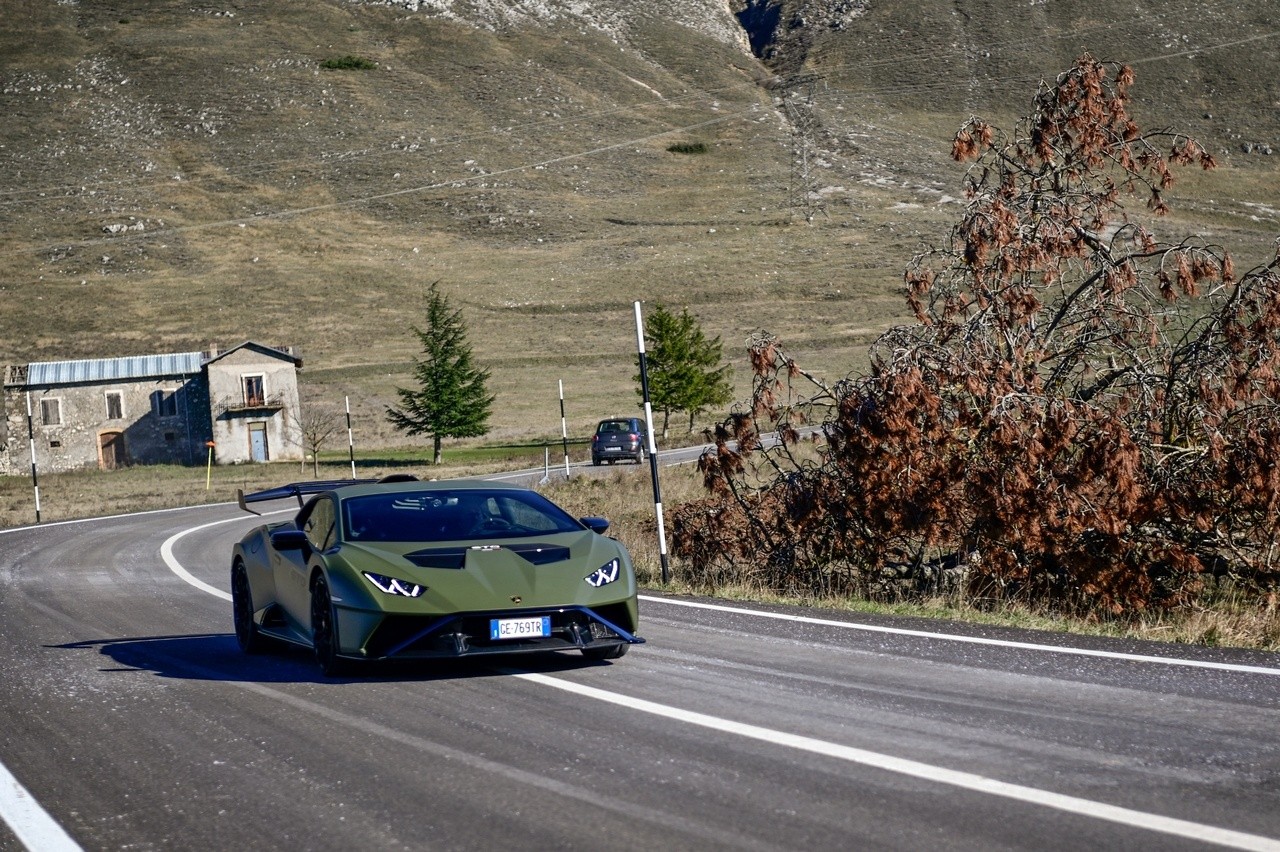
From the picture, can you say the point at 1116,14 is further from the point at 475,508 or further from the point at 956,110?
the point at 475,508

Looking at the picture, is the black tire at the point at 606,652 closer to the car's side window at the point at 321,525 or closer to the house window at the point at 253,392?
the car's side window at the point at 321,525

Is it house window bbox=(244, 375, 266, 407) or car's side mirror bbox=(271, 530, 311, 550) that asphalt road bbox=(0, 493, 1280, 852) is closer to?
car's side mirror bbox=(271, 530, 311, 550)

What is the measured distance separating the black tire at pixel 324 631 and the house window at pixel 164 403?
60997mm

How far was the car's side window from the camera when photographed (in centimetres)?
1010

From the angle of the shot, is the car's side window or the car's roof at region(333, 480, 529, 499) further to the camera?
the car's roof at region(333, 480, 529, 499)

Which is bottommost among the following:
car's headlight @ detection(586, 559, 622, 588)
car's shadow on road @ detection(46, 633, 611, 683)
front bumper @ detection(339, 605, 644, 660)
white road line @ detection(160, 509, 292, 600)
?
white road line @ detection(160, 509, 292, 600)

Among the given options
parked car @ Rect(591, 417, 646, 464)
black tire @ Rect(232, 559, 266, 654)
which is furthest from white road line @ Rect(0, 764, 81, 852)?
parked car @ Rect(591, 417, 646, 464)

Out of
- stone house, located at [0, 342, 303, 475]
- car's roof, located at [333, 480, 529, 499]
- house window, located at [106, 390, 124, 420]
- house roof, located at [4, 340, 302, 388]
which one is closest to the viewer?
car's roof, located at [333, 480, 529, 499]

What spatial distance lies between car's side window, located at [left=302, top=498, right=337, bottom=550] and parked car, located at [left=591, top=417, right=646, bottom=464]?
3568cm

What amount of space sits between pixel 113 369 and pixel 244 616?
199 feet

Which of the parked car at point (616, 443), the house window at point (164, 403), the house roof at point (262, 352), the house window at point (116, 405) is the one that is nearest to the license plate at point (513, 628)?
the parked car at point (616, 443)

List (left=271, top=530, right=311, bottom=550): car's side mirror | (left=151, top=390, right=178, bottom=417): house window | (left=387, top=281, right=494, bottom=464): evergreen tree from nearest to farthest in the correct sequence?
(left=271, top=530, right=311, bottom=550): car's side mirror → (left=387, top=281, right=494, bottom=464): evergreen tree → (left=151, top=390, right=178, bottom=417): house window

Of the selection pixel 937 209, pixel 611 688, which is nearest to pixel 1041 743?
pixel 611 688

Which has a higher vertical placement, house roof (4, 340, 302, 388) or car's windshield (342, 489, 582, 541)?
house roof (4, 340, 302, 388)
